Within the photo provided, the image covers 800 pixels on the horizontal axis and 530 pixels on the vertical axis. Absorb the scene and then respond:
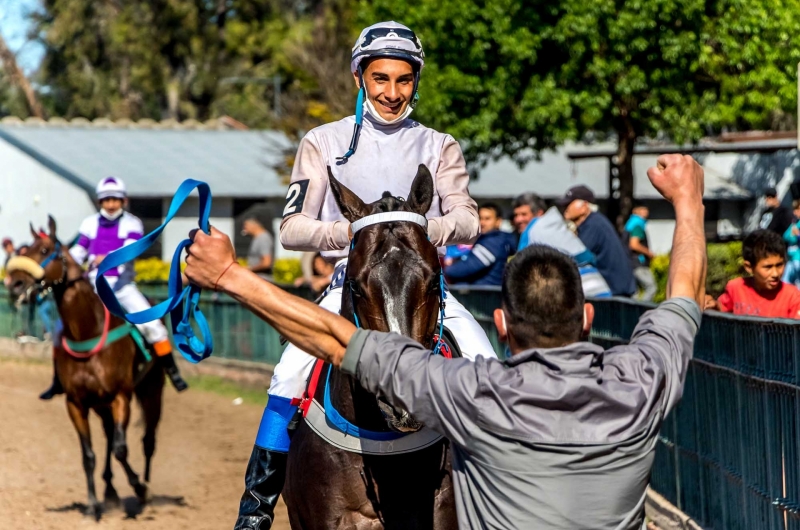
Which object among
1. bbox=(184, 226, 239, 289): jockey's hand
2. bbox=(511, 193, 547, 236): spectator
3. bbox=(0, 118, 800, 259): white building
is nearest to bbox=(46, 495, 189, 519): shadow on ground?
bbox=(511, 193, 547, 236): spectator

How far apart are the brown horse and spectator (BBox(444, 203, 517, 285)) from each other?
11.1 feet

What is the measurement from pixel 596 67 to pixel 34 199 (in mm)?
18840

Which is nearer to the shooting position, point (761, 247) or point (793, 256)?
point (761, 247)

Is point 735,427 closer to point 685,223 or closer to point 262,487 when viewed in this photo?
point 262,487

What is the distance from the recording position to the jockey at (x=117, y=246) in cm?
1142

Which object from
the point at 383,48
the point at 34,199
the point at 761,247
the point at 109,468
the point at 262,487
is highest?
the point at 34,199

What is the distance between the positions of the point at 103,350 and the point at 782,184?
943 inches

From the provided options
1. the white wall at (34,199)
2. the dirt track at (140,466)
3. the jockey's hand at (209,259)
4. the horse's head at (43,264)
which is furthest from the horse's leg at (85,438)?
the white wall at (34,199)

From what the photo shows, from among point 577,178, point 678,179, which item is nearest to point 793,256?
point 678,179

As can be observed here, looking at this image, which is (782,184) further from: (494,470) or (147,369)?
(494,470)

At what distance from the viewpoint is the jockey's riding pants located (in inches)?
201

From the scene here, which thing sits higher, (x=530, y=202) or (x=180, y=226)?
(x=180, y=226)

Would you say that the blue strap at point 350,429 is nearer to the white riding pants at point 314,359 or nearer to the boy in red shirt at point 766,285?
the white riding pants at point 314,359

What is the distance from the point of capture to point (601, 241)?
1112 cm
